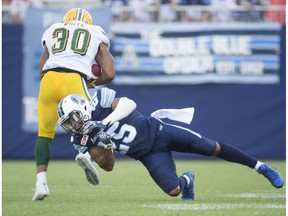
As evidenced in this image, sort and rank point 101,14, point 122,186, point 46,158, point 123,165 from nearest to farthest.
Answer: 1. point 46,158
2. point 122,186
3. point 123,165
4. point 101,14

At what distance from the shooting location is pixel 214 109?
525 inches

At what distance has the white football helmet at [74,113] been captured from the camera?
6066 millimetres

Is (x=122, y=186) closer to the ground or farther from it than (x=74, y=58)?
closer to the ground

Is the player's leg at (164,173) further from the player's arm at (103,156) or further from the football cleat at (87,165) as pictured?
the football cleat at (87,165)

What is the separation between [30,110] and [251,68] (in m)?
3.52

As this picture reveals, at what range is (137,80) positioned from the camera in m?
13.2

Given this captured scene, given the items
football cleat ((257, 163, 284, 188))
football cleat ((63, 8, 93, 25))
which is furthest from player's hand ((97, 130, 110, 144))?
football cleat ((63, 8, 93, 25))

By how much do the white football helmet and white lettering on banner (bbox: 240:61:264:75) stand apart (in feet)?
24.0

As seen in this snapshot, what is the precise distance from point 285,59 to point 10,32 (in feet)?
14.3

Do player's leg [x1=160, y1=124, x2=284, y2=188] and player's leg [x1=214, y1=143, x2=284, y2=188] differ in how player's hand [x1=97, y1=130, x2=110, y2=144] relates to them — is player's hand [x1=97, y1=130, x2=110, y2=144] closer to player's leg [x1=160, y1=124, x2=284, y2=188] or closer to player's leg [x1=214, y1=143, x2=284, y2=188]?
player's leg [x1=160, y1=124, x2=284, y2=188]

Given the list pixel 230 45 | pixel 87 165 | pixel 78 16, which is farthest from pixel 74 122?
pixel 230 45

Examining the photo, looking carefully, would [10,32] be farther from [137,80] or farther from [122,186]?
[122,186]

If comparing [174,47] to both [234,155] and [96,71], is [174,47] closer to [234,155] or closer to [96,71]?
[96,71]

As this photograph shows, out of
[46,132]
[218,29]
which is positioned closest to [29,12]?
[218,29]
